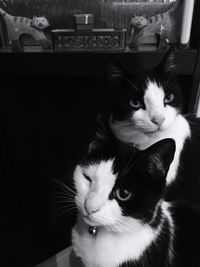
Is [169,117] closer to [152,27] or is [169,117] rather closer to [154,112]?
[154,112]

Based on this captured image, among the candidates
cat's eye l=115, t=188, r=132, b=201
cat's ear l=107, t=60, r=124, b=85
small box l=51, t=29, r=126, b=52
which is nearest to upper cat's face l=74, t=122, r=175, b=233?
cat's eye l=115, t=188, r=132, b=201

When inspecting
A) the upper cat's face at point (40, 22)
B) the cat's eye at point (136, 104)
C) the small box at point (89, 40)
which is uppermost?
the upper cat's face at point (40, 22)

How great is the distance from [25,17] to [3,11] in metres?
0.07

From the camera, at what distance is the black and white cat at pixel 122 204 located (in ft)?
2.16

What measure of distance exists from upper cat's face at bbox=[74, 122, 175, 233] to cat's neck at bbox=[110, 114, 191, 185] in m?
0.22

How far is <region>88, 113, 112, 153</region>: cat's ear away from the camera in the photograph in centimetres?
73

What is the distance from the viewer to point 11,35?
100cm

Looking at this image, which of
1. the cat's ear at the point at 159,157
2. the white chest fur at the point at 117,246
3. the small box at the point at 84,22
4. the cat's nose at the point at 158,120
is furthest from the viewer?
the small box at the point at 84,22

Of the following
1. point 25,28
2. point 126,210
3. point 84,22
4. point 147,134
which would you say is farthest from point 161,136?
point 25,28

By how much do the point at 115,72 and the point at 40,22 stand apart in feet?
1.03

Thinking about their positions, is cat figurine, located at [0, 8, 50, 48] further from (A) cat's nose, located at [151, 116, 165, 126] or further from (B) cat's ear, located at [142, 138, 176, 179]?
(B) cat's ear, located at [142, 138, 176, 179]

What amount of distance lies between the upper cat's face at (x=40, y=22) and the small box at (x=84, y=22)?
0.10 metres

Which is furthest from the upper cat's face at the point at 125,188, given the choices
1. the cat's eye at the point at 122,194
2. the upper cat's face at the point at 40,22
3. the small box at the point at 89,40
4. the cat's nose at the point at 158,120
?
the upper cat's face at the point at 40,22

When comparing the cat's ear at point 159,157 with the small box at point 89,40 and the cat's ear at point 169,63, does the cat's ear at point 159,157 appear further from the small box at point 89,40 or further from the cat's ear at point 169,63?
the small box at point 89,40
